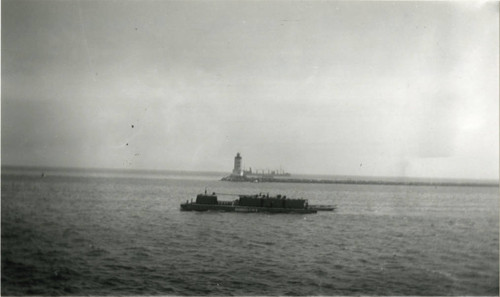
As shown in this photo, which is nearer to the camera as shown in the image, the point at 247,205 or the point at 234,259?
the point at 234,259

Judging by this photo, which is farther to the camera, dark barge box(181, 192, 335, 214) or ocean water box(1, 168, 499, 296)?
dark barge box(181, 192, 335, 214)

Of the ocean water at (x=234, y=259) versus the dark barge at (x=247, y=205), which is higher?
the dark barge at (x=247, y=205)

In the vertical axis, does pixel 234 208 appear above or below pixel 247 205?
below

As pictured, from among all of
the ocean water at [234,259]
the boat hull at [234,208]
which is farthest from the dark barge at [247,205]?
the ocean water at [234,259]

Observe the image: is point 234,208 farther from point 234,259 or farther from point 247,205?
point 234,259

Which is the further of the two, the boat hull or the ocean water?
the boat hull

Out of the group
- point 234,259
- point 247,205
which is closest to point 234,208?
point 247,205

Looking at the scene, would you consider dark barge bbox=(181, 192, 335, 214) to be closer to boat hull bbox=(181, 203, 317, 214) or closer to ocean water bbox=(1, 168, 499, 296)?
boat hull bbox=(181, 203, 317, 214)

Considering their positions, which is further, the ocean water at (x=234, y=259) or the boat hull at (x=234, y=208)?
the boat hull at (x=234, y=208)

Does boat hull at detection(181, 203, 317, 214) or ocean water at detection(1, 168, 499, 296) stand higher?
boat hull at detection(181, 203, 317, 214)

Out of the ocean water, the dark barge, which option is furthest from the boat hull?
the ocean water

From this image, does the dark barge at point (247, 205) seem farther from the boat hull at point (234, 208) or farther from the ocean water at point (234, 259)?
the ocean water at point (234, 259)

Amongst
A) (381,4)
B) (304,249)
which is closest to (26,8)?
(381,4)
